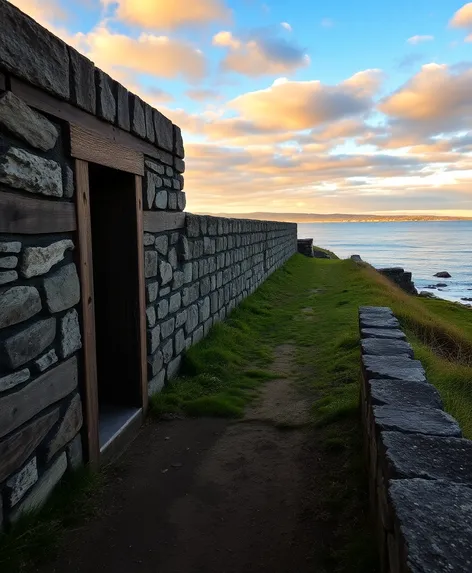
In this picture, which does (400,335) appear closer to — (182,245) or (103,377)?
(182,245)

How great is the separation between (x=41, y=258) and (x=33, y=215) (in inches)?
9.8

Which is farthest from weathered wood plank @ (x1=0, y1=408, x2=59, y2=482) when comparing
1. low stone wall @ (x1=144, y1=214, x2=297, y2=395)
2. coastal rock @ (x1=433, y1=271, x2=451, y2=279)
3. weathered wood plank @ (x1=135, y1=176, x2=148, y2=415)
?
coastal rock @ (x1=433, y1=271, x2=451, y2=279)

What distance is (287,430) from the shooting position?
166 inches

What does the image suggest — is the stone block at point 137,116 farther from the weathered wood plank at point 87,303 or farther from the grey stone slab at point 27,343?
the grey stone slab at point 27,343

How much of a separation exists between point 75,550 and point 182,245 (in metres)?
3.40

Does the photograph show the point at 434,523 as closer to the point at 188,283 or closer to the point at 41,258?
the point at 41,258

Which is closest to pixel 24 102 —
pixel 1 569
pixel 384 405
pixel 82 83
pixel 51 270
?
pixel 82 83

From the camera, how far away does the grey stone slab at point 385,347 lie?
406cm

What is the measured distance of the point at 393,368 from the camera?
360 centimetres

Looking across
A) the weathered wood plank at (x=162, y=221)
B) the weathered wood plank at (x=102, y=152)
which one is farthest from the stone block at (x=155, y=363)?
the weathered wood plank at (x=102, y=152)

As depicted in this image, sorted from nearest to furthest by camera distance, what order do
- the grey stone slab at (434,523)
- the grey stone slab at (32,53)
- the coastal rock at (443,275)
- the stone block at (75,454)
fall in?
the grey stone slab at (434,523) → the grey stone slab at (32,53) → the stone block at (75,454) → the coastal rock at (443,275)

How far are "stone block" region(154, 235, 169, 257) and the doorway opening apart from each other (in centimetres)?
58

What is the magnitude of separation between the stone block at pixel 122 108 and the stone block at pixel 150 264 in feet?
3.77

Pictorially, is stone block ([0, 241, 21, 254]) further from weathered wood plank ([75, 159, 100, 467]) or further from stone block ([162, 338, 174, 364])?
stone block ([162, 338, 174, 364])
